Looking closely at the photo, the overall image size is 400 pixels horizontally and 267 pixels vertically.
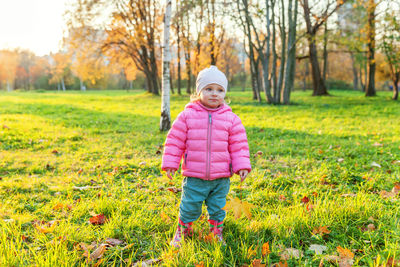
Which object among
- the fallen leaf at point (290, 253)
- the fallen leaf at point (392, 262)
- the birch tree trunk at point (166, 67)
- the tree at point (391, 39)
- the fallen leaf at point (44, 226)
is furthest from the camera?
the tree at point (391, 39)

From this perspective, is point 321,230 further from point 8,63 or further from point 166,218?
point 8,63

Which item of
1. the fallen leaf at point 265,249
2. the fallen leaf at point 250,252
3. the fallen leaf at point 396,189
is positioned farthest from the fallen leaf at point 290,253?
the fallen leaf at point 396,189

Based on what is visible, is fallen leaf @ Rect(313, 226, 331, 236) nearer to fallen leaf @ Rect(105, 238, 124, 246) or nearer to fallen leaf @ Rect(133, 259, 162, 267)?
fallen leaf @ Rect(133, 259, 162, 267)

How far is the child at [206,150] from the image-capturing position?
2.44 metres

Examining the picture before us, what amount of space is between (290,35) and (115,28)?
47.3ft

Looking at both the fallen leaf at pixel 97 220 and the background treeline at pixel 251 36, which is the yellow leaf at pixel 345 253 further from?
the background treeline at pixel 251 36

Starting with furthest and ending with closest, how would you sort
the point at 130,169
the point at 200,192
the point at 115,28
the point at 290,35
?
the point at 115,28
the point at 290,35
the point at 130,169
the point at 200,192

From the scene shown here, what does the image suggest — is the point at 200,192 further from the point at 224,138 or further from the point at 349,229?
the point at 349,229

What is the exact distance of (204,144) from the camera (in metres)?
2.44

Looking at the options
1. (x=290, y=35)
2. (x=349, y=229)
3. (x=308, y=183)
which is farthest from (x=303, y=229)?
(x=290, y=35)

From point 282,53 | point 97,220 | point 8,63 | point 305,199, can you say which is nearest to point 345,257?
point 305,199

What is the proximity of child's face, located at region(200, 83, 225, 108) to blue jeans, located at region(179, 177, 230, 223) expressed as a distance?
2.41ft

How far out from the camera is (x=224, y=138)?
2.49 meters

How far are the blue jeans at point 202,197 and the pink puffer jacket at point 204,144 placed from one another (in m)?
0.09
